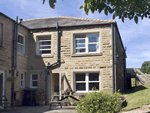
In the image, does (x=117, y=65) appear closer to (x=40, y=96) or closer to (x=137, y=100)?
(x=137, y=100)

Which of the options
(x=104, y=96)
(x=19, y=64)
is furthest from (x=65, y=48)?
(x=104, y=96)

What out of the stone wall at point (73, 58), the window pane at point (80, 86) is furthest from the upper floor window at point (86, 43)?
the window pane at point (80, 86)

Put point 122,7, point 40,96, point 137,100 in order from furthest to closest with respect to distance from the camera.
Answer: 1. point 40,96
2. point 137,100
3. point 122,7

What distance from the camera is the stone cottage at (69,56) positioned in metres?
15.1

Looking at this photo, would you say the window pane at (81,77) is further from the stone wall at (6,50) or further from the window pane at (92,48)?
the stone wall at (6,50)

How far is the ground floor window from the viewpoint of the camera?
50.5 feet

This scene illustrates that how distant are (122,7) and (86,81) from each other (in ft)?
30.5

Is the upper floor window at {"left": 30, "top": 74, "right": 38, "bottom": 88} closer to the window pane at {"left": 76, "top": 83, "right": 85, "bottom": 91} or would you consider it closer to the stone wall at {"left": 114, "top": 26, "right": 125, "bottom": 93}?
the window pane at {"left": 76, "top": 83, "right": 85, "bottom": 91}

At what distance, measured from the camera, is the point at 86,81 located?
50.8 feet

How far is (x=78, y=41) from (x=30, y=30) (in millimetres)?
3791

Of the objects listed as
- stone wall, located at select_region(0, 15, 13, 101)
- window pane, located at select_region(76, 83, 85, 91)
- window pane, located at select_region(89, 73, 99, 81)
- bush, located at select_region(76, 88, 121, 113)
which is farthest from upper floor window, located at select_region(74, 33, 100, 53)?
bush, located at select_region(76, 88, 121, 113)

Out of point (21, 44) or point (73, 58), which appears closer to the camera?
point (73, 58)

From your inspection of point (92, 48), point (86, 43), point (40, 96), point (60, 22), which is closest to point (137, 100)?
point (92, 48)

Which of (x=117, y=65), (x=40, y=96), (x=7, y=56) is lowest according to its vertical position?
(x=40, y=96)
